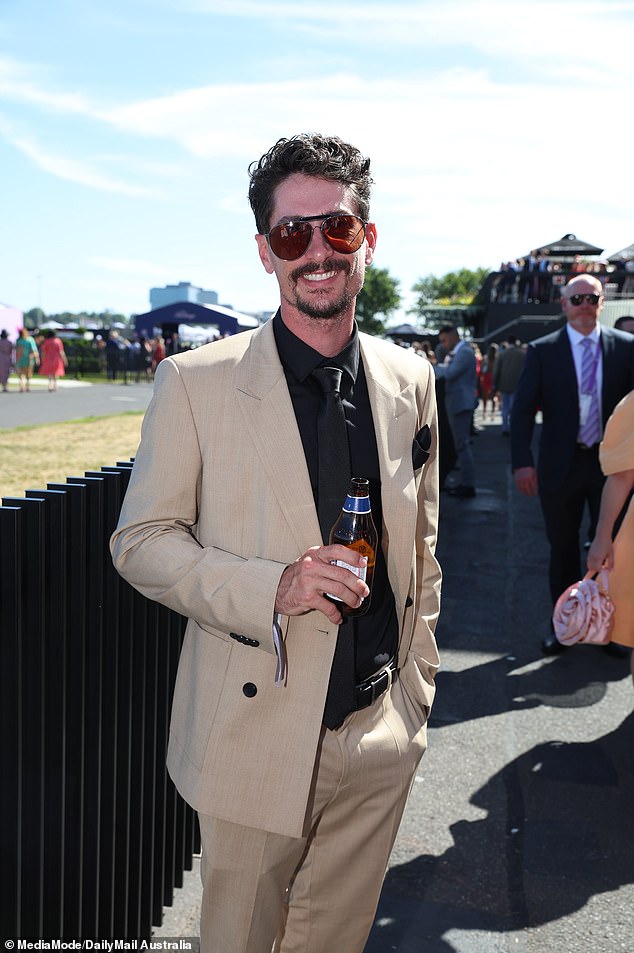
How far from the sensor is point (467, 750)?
15.2 feet

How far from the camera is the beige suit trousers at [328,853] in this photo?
2.19 metres

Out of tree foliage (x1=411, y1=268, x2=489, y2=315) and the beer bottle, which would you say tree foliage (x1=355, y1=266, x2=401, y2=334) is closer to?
tree foliage (x1=411, y1=268, x2=489, y2=315)

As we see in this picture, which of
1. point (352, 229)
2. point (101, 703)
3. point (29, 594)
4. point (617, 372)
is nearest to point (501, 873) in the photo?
point (101, 703)

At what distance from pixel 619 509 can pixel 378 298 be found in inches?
4782

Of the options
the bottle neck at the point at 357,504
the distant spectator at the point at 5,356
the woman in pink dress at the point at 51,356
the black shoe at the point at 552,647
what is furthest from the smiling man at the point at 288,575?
the woman in pink dress at the point at 51,356

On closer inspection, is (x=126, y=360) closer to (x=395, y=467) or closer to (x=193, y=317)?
(x=193, y=317)

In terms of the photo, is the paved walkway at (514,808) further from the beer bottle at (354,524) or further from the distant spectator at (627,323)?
the distant spectator at (627,323)

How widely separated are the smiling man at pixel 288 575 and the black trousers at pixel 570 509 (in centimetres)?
371

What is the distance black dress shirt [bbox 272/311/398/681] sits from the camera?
7.43ft

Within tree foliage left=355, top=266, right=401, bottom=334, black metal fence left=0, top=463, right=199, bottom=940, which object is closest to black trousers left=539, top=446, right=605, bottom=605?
black metal fence left=0, top=463, right=199, bottom=940

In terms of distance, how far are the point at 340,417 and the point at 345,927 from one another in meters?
1.38

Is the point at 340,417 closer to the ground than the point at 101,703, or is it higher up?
higher up

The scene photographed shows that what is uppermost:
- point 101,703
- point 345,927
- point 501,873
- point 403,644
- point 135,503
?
point 135,503

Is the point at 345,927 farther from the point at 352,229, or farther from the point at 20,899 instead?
the point at 352,229
